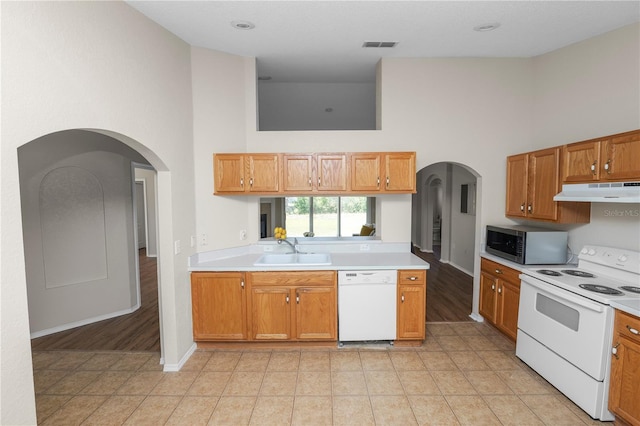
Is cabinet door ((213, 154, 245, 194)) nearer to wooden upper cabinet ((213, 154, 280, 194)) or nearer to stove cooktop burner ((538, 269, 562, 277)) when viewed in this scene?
wooden upper cabinet ((213, 154, 280, 194))

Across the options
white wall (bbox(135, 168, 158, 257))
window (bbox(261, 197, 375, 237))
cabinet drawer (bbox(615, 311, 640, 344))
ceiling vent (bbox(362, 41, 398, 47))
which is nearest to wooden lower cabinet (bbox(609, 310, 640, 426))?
cabinet drawer (bbox(615, 311, 640, 344))

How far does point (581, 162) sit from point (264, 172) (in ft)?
9.66

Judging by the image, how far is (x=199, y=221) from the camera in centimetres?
343

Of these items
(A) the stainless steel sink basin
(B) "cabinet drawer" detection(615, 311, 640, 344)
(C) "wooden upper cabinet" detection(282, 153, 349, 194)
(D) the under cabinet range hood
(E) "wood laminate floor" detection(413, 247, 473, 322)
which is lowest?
(E) "wood laminate floor" detection(413, 247, 473, 322)

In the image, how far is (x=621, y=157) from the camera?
2422mm

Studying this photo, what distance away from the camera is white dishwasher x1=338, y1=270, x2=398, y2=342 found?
3.22 m

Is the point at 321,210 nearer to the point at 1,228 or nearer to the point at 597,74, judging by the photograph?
the point at 597,74

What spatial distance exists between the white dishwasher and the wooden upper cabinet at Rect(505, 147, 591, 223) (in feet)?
5.21

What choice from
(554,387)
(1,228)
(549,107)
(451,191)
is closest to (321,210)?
(451,191)

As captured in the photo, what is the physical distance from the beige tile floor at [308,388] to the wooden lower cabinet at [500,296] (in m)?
0.24

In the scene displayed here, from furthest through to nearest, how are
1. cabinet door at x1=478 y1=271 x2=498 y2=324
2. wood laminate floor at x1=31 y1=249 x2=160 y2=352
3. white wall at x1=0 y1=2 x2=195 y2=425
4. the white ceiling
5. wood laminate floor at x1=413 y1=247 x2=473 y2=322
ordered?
wood laminate floor at x1=413 y1=247 x2=473 y2=322
cabinet door at x1=478 y1=271 x2=498 y2=324
wood laminate floor at x1=31 y1=249 x2=160 y2=352
the white ceiling
white wall at x1=0 y1=2 x2=195 y2=425

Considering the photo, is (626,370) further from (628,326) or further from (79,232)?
(79,232)

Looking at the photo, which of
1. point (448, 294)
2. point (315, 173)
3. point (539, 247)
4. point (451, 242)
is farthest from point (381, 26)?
point (451, 242)

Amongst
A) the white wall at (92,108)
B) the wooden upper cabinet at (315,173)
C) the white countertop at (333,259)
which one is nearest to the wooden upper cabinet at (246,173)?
the wooden upper cabinet at (315,173)
